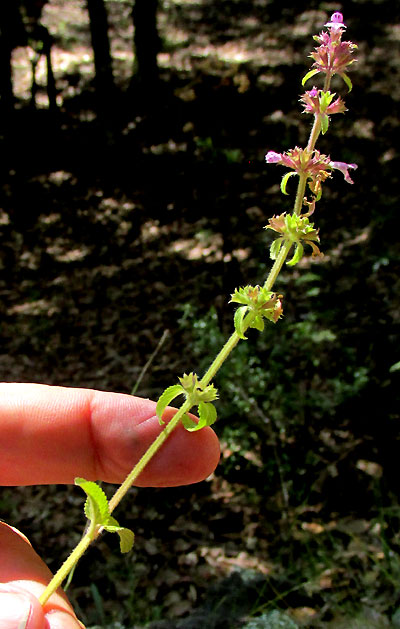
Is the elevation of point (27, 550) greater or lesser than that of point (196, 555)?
greater

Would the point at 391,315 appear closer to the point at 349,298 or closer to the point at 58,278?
the point at 349,298

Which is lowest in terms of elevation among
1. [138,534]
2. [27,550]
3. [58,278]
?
[138,534]

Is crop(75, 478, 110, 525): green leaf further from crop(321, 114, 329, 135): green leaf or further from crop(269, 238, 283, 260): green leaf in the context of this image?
crop(321, 114, 329, 135): green leaf

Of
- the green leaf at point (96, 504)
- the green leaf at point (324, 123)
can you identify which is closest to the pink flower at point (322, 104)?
the green leaf at point (324, 123)

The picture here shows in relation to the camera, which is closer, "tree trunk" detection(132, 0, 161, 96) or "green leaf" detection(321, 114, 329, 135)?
"green leaf" detection(321, 114, 329, 135)

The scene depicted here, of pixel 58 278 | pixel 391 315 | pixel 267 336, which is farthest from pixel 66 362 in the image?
pixel 391 315

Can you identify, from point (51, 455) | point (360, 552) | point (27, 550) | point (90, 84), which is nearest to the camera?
point (27, 550)

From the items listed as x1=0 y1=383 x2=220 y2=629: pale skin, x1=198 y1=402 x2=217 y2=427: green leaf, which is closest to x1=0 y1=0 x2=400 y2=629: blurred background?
x1=0 y1=383 x2=220 y2=629: pale skin

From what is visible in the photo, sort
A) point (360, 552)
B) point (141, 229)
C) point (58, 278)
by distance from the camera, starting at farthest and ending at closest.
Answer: point (141, 229) → point (58, 278) → point (360, 552)
